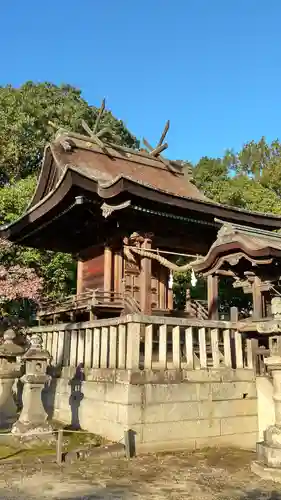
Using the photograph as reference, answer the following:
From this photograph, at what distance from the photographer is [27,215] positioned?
14.9 meters

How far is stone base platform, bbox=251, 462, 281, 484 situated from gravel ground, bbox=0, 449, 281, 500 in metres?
0.11

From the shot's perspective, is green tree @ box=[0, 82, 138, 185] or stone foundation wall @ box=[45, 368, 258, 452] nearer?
stone foundation wall @ box=[45, 368, 258, 452]

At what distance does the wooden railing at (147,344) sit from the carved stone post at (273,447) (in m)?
2.42

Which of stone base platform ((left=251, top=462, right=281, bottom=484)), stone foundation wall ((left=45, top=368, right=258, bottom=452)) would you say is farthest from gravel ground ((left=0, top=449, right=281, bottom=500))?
stone foundation wall ((left=45, top=368, right=258, bottom=452))

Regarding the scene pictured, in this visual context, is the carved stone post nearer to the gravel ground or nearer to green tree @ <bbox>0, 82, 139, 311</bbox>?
the gravel ground

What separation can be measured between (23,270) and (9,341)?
10.4 m

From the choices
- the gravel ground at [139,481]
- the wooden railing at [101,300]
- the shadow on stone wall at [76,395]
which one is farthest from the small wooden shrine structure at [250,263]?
the shadow on stone wall at [76,395]

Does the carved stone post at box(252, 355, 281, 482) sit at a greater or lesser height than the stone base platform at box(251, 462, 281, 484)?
greater

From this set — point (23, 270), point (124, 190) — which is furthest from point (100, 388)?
point (23, 270)

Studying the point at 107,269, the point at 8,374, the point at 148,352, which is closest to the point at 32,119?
the point at 107,269

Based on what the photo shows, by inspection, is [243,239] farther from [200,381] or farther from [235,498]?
[235,498]

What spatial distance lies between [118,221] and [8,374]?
541 cm

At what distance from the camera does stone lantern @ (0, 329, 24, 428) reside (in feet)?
34.2

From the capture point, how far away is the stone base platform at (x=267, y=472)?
6586 mm
